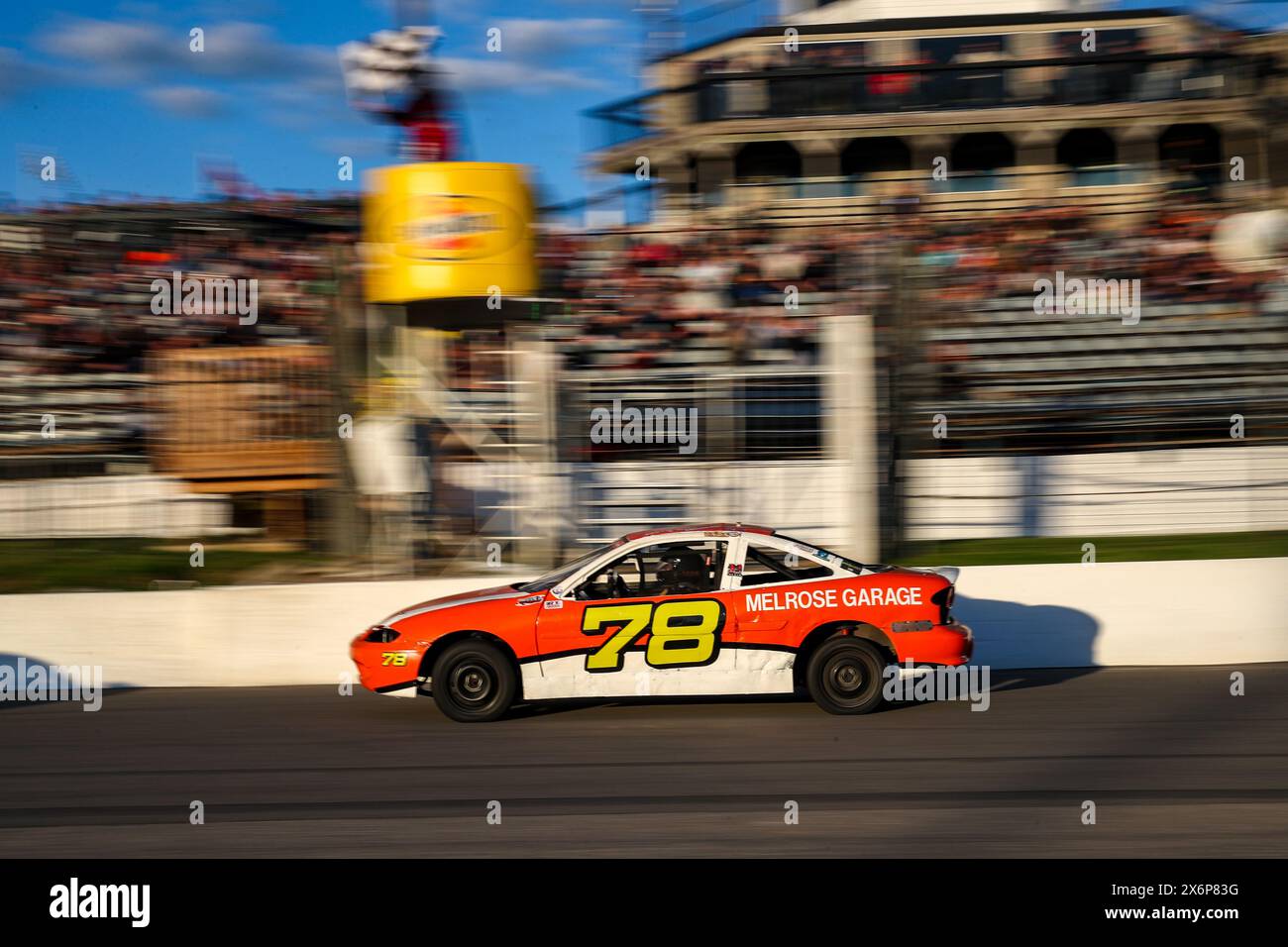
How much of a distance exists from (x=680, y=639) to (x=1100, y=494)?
546 centimetres

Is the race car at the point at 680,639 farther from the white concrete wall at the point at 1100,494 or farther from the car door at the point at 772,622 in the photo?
the white concrete wall at the point at 1100,494

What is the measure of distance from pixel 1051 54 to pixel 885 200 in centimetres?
470

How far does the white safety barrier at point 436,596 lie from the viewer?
36.3ft

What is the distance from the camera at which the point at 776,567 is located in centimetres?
913

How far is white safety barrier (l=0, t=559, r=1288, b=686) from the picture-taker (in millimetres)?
11070

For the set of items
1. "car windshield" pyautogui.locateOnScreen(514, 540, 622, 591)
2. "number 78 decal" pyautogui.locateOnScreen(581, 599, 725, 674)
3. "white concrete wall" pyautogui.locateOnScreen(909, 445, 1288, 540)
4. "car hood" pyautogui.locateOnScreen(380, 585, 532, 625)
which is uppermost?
"white concrete wall" pyautogui.locateOnScreen(909, 445, 1288, 540)

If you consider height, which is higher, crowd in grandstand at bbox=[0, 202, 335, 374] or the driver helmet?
crowd in grandstand at bbox=[0, 202, 335, 374]

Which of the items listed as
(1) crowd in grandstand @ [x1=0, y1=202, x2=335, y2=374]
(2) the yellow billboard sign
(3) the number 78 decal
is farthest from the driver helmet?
(1) crowd in grandstand @ [x1=0, y1=202, x2=335, y2=374]

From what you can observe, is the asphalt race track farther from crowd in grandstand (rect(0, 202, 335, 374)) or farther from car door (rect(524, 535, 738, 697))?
crowd in grandstand (rect(0, 202, 335, 374))

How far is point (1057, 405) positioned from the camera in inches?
555

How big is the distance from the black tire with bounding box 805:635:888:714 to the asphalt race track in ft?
0.47

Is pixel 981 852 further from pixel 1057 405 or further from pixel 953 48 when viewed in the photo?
pixel 953 48

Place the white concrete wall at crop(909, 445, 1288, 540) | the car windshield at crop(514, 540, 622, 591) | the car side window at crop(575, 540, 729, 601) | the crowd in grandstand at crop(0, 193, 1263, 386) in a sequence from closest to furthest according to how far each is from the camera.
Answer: the car side window at crop(575, 540, 729, 601), the car windshield at crop(514, 540, 622, 591), the white concrete wall at crop(909, 445, 1288, 540), the crowd in grandstand at crop(0, 193, 1263, 386)

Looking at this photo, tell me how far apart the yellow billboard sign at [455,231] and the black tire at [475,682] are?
150 inches
